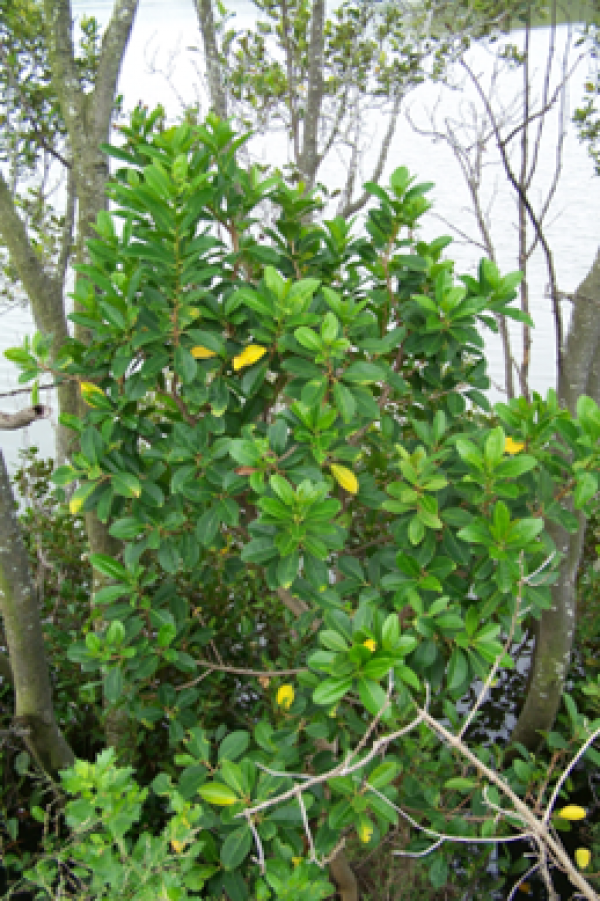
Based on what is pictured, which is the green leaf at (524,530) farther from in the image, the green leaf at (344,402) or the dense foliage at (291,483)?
the green leaf at (344,402)

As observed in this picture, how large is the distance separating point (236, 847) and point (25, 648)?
3.58ft

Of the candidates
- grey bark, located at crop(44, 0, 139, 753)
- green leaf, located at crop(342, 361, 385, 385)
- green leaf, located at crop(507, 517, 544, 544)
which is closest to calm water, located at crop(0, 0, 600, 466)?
grey bark, located at crop(44, 0, 139, 753)

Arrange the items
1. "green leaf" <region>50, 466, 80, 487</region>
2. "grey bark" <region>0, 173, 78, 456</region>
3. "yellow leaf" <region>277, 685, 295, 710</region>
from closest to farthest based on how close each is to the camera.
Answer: "green leaf" <region>50, 466, 80, 487</region> → "yellow leaf" <region>277, 685, 295, 710</region> → "grey bark" <region>0, 173, 78, 456</region>

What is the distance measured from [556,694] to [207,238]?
2.17 metres

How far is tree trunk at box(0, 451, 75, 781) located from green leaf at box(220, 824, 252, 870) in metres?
1.02

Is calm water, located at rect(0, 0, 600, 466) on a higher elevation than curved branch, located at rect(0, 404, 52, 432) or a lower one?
higher

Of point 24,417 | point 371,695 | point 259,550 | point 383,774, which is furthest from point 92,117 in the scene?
point 383,774

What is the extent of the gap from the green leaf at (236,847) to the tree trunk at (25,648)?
3.35 feet

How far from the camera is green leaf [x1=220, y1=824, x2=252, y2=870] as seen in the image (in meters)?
1.56

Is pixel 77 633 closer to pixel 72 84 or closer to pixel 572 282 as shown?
pixel 72 84

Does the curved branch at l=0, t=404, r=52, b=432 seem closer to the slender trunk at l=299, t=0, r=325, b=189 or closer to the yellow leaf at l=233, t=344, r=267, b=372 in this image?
the yellow leaf at l=233, t=344, r=267, b=372

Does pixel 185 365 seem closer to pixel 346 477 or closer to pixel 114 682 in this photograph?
pixel 346 477

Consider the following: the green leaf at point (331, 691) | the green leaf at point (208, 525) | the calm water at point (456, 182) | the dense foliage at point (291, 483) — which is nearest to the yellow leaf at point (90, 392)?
the dense foliage at point (291, 483)

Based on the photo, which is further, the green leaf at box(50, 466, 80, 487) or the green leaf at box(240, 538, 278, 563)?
the green leaf at box(50, 466, 80, 487)
